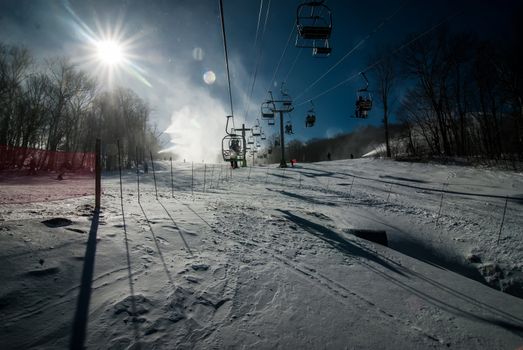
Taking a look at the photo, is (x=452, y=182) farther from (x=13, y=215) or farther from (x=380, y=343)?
(x=13, y=215)

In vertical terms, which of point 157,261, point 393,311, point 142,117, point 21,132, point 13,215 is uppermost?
point 142,117

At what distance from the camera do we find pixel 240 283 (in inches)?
134

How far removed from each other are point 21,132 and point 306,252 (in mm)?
41630

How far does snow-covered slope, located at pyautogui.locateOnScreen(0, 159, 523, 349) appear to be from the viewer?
8.01 feet

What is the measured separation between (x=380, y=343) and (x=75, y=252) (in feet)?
13.6

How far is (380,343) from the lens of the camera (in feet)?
8.38

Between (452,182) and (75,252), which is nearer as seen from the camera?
(75,252)

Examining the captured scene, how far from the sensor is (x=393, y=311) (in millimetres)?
3119

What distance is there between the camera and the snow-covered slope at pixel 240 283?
96.1 inches

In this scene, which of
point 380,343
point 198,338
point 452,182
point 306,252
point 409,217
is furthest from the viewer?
point 452,182

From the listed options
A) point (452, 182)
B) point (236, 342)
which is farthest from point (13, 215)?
point (452, 182)

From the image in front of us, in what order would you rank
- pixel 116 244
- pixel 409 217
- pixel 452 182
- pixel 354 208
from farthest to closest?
pixel 452 182 → pixel 354 208 → pixel 409 217 → pixel 116 244

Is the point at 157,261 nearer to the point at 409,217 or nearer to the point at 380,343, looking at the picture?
the point at 380,343

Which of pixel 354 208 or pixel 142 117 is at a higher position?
pixel 142 117
